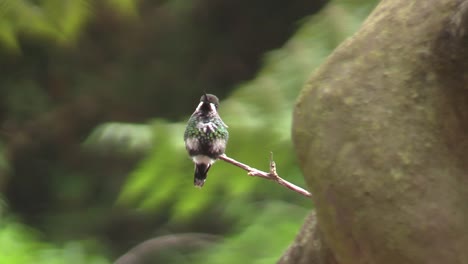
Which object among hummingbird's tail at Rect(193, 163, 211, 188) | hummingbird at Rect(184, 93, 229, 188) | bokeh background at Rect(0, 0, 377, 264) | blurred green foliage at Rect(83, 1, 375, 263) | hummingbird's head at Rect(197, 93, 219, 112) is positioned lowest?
hummingbird's tail at Rect(193, 163, 211, 188)

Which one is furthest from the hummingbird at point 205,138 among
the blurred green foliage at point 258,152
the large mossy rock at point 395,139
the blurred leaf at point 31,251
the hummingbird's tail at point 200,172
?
the blurred leaf at point 31,251

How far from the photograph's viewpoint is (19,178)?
254 centimetres

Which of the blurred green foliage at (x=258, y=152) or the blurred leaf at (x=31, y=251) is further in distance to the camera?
the blurred leaf at (x=31, y=251)

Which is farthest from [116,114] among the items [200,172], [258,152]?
[200,172]

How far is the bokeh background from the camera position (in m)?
1.85

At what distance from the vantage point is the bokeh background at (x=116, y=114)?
6.06 feet

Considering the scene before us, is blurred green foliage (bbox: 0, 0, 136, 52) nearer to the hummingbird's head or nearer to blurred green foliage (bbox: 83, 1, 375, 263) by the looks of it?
blurred green foliage (bbox: 83, 1, 375, 263)

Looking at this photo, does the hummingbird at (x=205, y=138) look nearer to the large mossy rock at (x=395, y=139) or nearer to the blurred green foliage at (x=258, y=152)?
the large mossy rock at (x=395, y=139)

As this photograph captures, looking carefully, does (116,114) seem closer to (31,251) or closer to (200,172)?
(31,251)

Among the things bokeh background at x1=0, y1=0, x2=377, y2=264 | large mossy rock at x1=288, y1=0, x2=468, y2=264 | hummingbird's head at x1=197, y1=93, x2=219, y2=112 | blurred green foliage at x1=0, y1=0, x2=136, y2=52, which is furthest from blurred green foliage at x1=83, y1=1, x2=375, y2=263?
hummingbird's head at x1=197, y1=93, x2=219, y2=112

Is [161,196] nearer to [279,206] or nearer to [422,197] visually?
[279,206]

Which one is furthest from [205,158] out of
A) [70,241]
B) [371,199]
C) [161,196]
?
[70,241]

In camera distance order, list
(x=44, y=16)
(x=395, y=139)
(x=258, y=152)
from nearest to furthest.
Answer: (x=395, y=139)
(x=258, y=152)
(x=44, y=16)

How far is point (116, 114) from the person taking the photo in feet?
7.65
